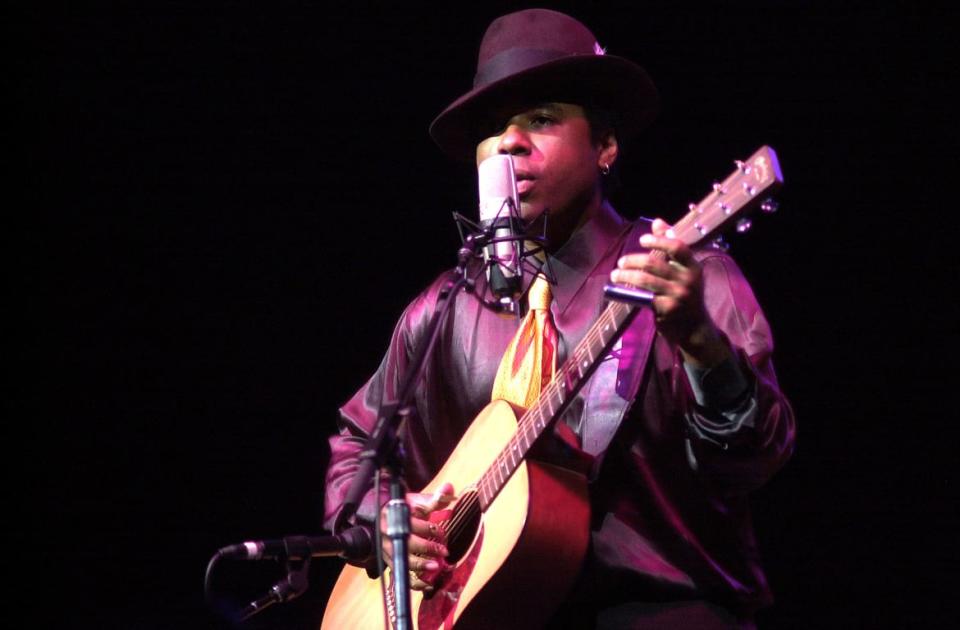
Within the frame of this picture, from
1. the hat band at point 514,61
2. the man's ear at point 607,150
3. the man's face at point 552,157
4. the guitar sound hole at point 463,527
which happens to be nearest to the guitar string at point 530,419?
the guitar sound hole at point 463,527

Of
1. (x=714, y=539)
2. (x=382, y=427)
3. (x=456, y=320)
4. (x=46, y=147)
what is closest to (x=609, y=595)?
(x=714, y=539)

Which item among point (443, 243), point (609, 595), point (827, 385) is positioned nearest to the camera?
point (609, 595)

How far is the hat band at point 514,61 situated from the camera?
332 cm

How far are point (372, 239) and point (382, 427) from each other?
8.65 feet

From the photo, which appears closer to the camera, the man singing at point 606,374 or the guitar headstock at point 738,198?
the guitar headstock at point 738,198

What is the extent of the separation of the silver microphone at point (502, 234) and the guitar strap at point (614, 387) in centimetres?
29

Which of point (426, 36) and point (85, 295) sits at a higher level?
point (426, 36)

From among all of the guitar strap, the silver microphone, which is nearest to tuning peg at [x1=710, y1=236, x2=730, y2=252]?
the guitar strap

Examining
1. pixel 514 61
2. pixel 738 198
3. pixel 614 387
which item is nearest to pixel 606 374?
pixel 614 387

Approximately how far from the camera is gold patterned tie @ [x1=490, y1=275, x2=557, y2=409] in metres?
2.96

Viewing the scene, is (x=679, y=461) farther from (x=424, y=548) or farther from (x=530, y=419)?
(x=424, y=548)

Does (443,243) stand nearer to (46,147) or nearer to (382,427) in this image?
(46,147)

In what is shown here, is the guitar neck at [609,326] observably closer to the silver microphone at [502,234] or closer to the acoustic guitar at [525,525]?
the acoustic guitar at [525,525]

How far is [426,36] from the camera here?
480 centimetres
